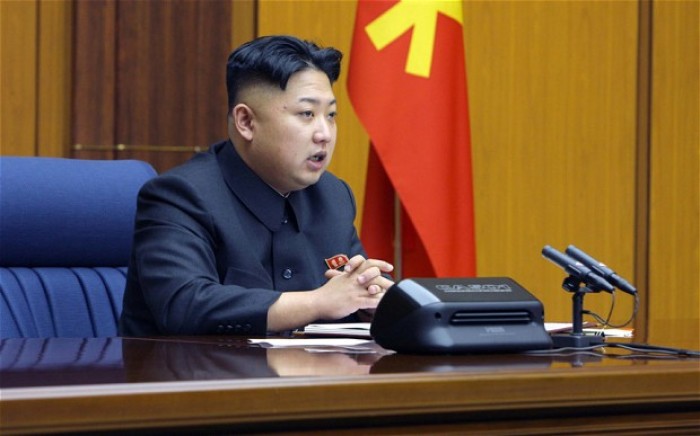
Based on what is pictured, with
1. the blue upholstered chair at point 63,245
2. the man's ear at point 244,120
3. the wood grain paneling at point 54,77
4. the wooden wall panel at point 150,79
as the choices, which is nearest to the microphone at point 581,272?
the man's ear at point 244,120

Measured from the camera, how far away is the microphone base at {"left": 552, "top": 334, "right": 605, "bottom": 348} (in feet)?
5.08

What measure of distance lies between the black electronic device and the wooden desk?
0.15 ft

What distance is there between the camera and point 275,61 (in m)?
2.35

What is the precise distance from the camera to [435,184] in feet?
11.6

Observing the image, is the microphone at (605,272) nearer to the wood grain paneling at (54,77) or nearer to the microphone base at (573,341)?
the microphone base at (573,341)

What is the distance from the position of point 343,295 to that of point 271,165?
1.87 ft

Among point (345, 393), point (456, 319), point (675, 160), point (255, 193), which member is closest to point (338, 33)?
point (675, 160)

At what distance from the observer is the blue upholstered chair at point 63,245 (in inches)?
90.6

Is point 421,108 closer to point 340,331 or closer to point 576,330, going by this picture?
point 340,331

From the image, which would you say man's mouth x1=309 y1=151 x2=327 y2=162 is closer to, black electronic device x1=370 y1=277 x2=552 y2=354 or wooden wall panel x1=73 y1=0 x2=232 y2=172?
black electronic device x1=370 y1=277 x2=552 y2=354

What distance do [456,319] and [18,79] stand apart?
3116 mm

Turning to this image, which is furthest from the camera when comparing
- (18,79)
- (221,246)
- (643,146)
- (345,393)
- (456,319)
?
(643,146)

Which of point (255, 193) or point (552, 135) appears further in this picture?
point (552, 135)

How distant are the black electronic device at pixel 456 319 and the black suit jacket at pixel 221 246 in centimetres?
49
